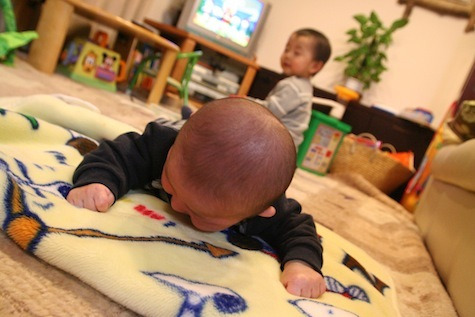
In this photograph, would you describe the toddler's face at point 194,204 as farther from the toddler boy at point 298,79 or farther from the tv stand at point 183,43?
the tv stand at point 183,43

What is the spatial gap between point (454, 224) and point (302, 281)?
0.71 meters

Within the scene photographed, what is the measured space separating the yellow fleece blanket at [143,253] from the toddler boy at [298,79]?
111cm

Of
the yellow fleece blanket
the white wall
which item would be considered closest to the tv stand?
the white wall

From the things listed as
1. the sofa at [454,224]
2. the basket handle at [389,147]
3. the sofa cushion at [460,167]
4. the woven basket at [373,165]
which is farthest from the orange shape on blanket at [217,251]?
the basket handle at [389,147]

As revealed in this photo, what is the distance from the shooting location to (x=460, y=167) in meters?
1.20

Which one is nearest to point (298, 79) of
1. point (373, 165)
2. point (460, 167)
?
point (460, 167)

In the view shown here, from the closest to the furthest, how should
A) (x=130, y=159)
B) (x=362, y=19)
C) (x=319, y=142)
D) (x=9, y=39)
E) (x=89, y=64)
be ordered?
(x=130, y=159), (x=9, y=39), (x=89, y=64), (x=319, y=142), (x=362, y=19)

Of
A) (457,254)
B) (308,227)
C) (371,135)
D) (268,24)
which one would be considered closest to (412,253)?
(457,254)

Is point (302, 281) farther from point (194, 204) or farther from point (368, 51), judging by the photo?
point (368, 51)

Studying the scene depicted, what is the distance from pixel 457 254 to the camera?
92 cm

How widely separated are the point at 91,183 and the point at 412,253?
935 mm

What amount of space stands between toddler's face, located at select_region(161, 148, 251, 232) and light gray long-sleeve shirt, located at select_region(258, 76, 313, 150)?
4.08 feet

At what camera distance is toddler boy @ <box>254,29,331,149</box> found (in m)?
1.80

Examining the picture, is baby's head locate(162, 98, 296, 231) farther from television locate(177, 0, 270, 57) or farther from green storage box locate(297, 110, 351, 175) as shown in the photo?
television locate(177, 0, 270, 57)
